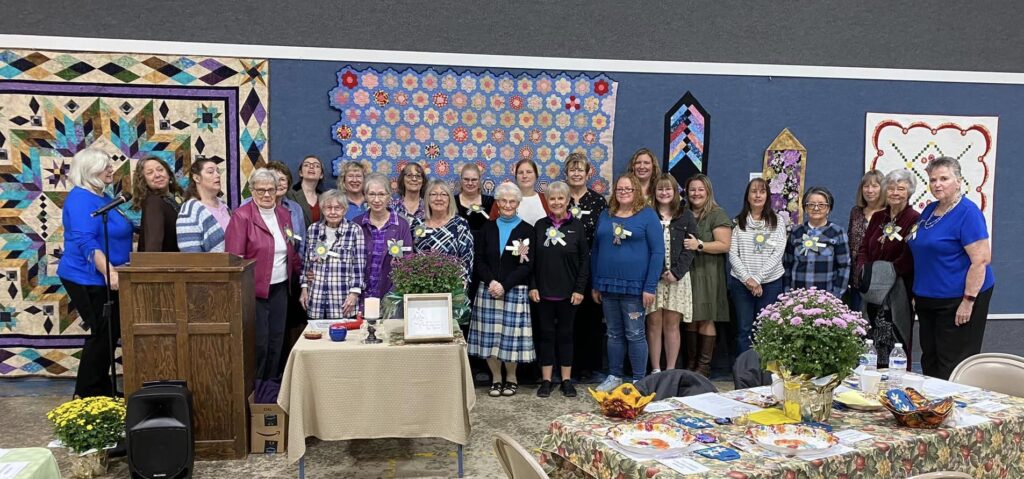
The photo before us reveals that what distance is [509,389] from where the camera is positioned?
480 centimetres

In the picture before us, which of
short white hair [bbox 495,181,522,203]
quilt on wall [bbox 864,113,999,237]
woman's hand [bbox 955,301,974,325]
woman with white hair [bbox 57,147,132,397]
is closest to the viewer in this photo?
woman's hand [bbox 955,301,974,325]

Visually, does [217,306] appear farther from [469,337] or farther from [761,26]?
[761,26]

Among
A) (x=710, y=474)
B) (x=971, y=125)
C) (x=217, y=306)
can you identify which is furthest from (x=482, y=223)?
(x=971, y=125)

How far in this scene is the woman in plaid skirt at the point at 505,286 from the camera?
459cm

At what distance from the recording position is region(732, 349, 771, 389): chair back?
9.67ft

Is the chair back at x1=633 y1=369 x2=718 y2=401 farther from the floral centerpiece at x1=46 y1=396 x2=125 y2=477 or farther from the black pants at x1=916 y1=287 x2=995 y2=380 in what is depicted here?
the floral centerpiece at x1=46 y1=396 x2=125 y2=477

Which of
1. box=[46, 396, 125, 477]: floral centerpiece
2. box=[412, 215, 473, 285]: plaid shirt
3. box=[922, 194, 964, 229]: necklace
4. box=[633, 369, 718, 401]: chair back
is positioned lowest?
box=[46, 396, 125, 477]: floral centerpiece

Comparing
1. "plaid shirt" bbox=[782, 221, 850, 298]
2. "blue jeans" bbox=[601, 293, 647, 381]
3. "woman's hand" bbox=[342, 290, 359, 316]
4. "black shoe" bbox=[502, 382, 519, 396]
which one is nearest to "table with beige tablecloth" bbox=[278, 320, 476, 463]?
"woman's hand" bbox=[342, 290, 359, 316]

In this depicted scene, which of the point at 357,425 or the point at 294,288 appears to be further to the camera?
the point at 294,288

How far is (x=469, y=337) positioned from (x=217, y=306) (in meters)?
1.81

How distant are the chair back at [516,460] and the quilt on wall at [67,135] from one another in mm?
3845

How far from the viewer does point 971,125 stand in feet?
19.4

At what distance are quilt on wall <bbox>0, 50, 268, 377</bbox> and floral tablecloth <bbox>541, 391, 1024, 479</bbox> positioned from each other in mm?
3854

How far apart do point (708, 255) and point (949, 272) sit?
1.58 meters
